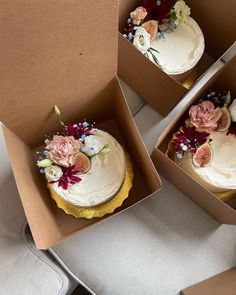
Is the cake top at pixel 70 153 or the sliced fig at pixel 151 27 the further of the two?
the sliced fig at pixel 151 27

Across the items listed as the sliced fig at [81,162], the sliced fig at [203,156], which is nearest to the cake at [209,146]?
the sliced fig at [203,156]

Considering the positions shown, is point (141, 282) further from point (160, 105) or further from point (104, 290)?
point (160, 105)

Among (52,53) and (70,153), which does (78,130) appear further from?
(52,53)

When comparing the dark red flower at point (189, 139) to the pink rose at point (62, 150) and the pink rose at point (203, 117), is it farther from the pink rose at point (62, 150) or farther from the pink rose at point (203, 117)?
the pink rose at point (62, 150)

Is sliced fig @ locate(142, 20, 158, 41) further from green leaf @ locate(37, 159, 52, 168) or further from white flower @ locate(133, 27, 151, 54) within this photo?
green leaf @ locate(37, 159, 52, 168)

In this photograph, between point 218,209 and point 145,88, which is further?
point 145,88

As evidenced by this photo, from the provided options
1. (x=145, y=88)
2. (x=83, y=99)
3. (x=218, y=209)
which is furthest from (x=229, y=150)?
(x=83, y=99)
